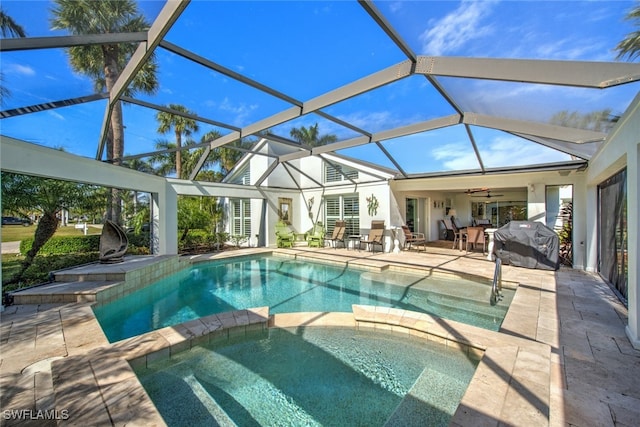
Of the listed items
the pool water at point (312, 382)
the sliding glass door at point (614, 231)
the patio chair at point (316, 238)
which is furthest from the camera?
the patio chair at point (316, 238)

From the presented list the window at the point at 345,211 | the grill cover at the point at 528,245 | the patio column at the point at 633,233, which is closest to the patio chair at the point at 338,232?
the window at the point at 345,211

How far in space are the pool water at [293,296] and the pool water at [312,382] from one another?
1441mm

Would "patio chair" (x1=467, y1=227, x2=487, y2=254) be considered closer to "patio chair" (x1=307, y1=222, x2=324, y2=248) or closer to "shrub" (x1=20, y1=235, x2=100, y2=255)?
"patio chair" (x1=307, y1=222, x2=324, y2=248)

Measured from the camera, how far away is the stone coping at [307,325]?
6.84 ft

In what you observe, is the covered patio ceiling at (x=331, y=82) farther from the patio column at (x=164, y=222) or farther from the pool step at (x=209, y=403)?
the pool step at (x=209, y=403)

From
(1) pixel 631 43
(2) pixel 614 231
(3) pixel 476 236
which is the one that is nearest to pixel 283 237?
(3) pixel 476 236

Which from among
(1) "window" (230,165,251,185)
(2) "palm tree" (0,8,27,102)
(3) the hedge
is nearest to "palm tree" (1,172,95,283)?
(3) the hedge

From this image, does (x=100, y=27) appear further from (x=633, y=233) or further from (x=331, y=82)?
→ (x=633, y=233)

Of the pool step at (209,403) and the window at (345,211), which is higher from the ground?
the window at (345,211)

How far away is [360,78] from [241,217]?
34.8 ft

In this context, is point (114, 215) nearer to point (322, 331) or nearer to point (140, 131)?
point (140, 131)

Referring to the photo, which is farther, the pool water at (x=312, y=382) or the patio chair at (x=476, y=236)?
the patio chair at (x=476, y=236)

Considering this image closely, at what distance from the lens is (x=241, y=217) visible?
1367 cm

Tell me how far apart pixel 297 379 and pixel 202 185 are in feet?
30.4
